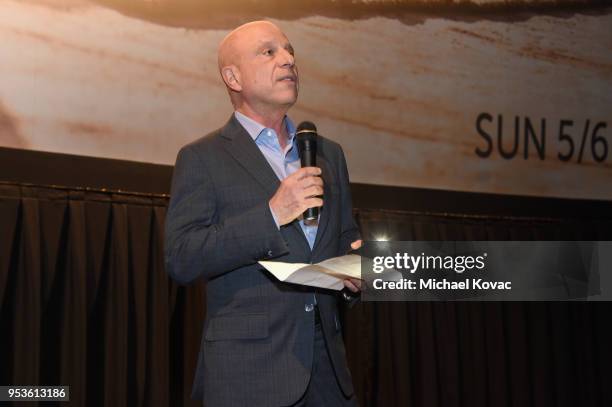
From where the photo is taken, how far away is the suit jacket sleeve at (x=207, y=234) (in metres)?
1.88

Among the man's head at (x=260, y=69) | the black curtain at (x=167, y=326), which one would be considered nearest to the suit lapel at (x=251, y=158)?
the man's head at (x=260, y=69)

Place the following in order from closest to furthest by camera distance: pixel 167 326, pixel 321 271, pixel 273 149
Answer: pixel 321 271, pixel 273 149, pixel 167 326

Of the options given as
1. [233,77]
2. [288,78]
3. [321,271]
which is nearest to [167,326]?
[233,77]

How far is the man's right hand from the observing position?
73.0 inches

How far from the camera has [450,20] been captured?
15.3 feet

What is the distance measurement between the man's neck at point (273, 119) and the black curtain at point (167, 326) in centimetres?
144

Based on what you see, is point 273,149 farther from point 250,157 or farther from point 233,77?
point 233,77

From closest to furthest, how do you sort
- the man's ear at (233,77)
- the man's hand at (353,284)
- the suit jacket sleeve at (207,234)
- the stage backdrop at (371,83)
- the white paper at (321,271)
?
the white paper at (321,271), the suit jacket sleeve at (207,234), the man's hand at (353,284), the man's ear at (233,77), the stage backdrop at (371,83)

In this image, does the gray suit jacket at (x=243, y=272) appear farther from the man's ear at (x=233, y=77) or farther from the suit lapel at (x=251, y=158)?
the man's ear at (x=233, y=77)

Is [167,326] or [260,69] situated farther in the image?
[167,326]

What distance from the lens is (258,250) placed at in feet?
6.16

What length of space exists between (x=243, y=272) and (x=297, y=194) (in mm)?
277

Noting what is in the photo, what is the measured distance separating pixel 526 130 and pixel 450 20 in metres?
0.82

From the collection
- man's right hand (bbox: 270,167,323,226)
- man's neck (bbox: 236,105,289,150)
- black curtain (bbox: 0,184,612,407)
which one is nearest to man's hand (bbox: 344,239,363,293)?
man's right hand (bbox: 270,167,323,226)
